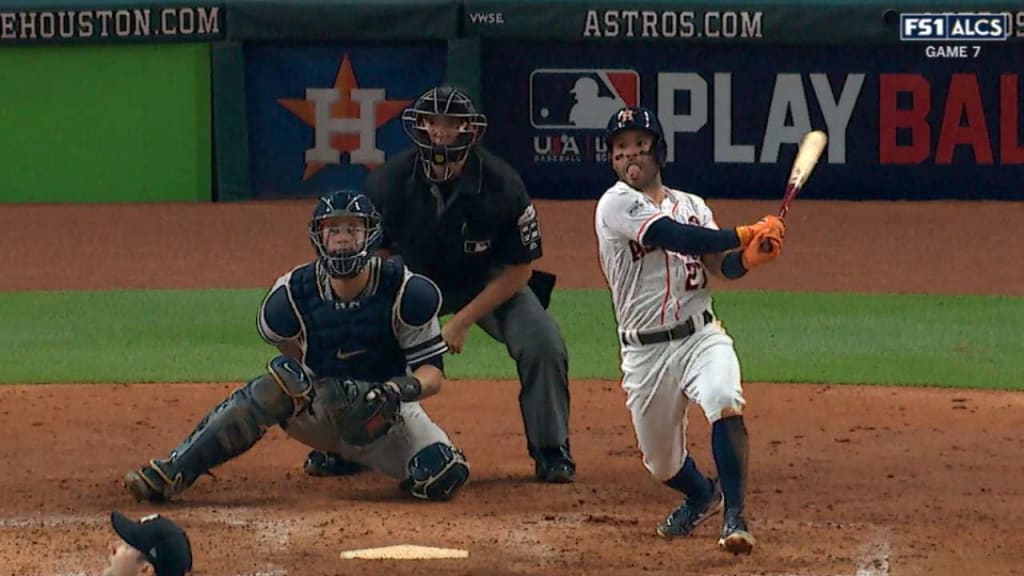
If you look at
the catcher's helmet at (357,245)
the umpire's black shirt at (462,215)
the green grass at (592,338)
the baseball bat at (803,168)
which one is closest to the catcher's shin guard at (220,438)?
the catcher's helmet at (357,245)

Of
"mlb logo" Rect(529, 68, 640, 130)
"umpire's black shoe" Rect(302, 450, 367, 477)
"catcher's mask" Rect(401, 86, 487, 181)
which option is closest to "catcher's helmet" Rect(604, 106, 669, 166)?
"catcher's mask" Rect(401, 86, 487, 181)

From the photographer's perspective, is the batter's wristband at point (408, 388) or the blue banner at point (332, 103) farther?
the blue banner at point (332, 103)

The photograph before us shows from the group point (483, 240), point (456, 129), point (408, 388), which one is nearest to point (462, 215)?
point (483, 240)

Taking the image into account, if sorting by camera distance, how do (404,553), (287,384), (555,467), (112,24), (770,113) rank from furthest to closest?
1. (770,113)
2. (112,24)
3. (555,467)
4. (287,384)
5. (404,553)

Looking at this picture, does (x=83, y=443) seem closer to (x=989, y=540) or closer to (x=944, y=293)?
(x=989, y=540)

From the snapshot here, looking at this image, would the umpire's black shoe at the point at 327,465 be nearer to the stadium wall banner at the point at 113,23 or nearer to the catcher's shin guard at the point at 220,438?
the catcher's shin guard at the point at 220,438

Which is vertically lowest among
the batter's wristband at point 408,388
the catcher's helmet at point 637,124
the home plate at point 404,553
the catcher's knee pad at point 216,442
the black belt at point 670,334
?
the home plate at point 404,553

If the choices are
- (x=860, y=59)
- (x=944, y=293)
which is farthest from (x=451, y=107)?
(x=860, y=59)

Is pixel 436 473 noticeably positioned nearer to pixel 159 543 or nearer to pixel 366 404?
pixel 366 404
